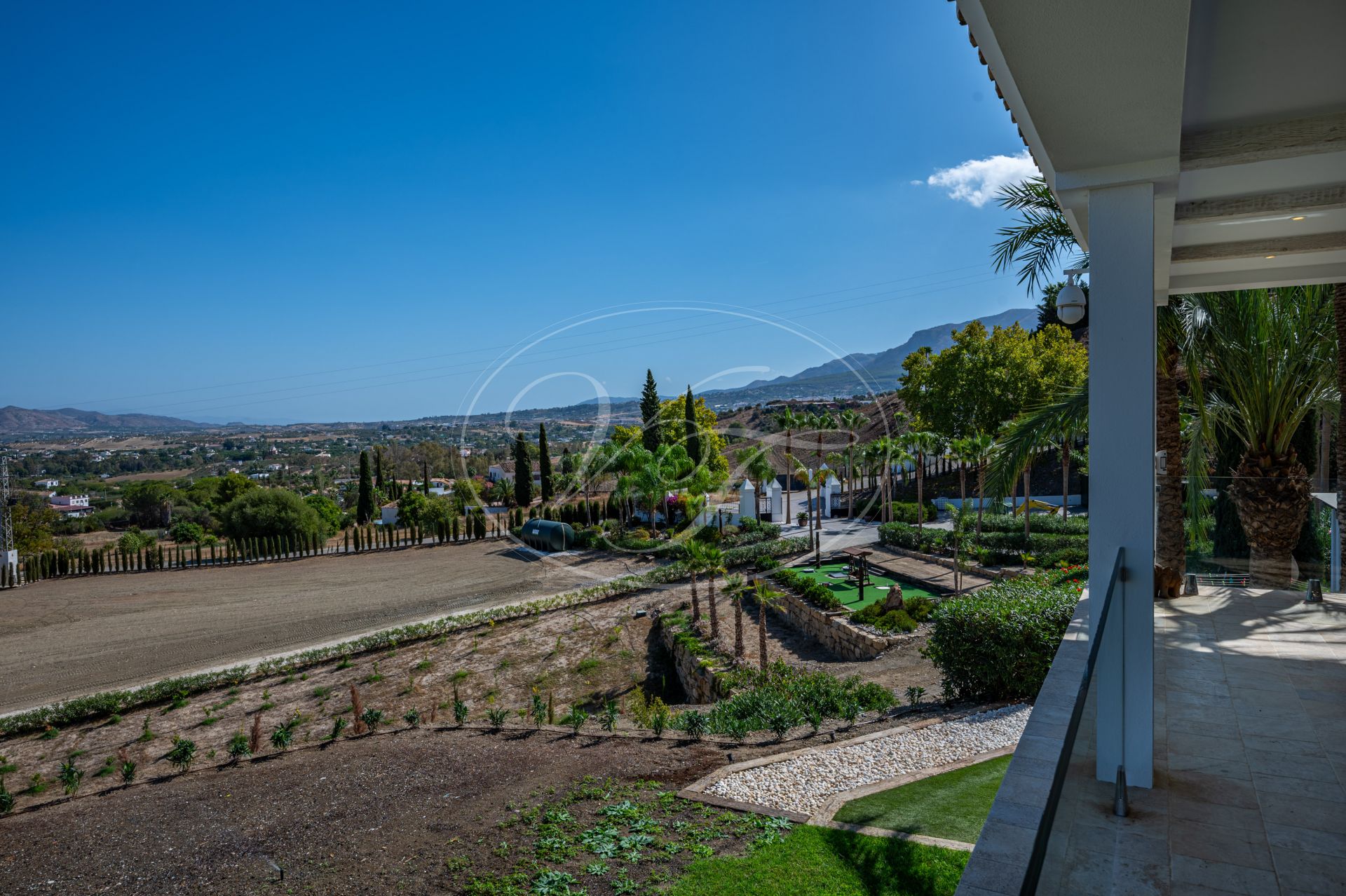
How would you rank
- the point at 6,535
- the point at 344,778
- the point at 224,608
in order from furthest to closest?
the point at 6,535 → the point at 224,608 → the point at 344,778

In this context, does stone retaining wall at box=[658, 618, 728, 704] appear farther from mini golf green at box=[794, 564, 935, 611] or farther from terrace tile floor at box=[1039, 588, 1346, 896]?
terrace tile floor at box=[1039, 588, 1346, 896]

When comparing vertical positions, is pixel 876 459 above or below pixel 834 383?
below

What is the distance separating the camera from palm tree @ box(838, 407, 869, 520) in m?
29.9

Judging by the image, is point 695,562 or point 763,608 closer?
point 763,608

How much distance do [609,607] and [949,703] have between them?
38.9 feet

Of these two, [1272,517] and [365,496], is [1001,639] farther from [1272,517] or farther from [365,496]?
[365,496]

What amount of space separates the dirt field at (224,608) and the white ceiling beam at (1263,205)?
18916 millimetres

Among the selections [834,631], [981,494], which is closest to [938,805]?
[981,494]

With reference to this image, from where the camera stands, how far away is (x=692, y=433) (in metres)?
35.9

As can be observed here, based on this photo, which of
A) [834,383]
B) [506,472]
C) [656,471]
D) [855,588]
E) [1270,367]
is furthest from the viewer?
[506,472]

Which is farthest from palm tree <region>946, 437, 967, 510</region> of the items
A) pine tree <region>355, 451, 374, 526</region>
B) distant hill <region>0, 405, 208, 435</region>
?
distant hill <region>0, 405, 208, 435</region>

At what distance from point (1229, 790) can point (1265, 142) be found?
281 centimetres

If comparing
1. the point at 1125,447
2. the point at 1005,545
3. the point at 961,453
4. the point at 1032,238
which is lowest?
the point at 1005,545

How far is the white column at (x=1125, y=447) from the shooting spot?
297cm
